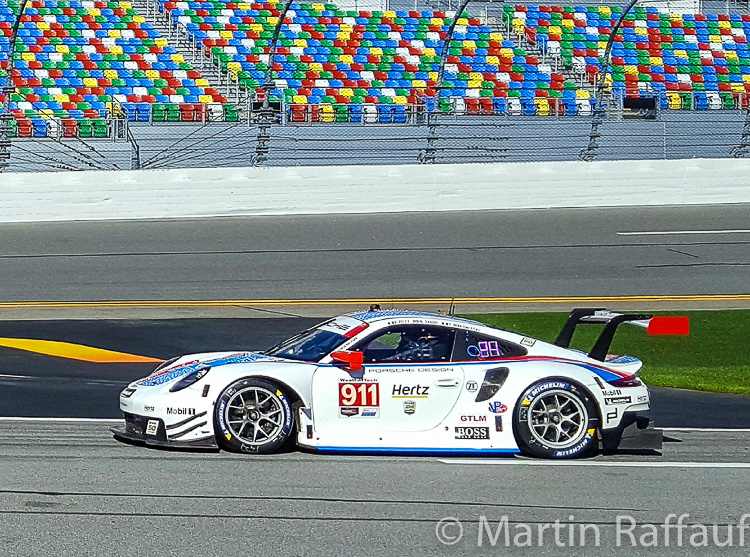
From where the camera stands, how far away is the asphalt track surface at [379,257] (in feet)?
53.7

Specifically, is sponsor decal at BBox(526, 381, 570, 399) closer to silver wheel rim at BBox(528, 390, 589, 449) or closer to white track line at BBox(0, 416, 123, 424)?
silver wheel rim at BBox(528, 390, 589, 449)

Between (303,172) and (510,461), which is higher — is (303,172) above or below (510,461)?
above

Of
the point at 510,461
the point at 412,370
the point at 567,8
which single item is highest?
the point at 567,8

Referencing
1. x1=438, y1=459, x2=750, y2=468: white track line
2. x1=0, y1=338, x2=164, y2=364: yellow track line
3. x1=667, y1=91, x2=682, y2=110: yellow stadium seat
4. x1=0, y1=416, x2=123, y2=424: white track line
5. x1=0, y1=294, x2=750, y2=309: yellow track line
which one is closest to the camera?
x1=438, y1=459, x2=750, y2=468: white track line

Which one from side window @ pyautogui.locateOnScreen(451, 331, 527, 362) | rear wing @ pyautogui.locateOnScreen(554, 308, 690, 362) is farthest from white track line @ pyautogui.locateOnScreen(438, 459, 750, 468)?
rear wing @ pyautogui.locateOnScreen(554, 308, 690, 362)

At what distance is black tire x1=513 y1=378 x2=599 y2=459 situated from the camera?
8.26 m

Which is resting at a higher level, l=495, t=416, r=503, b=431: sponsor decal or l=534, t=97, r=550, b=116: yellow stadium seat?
l=534, t=97, r=550, b=116: yellow stadium seat

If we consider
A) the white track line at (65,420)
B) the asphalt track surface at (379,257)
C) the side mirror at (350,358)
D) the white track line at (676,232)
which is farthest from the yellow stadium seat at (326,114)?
the side mirror at (350,358)

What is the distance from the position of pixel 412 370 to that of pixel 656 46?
2953cm

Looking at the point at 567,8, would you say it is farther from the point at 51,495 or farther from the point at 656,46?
the point at 51,495

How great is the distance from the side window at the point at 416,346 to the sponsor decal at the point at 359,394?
306 millimetres

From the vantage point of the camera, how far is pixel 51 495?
6816 millimetres

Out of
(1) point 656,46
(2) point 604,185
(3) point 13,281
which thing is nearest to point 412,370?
(3) point 13,281

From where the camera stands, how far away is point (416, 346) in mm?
8570
